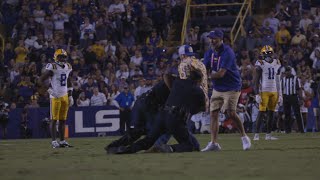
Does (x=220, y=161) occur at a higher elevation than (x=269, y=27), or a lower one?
lower


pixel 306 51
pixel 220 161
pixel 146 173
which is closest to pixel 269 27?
pixel 306 51

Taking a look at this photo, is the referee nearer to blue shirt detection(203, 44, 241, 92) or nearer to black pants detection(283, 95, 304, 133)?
black pants detection(283, 95, 304, 133)

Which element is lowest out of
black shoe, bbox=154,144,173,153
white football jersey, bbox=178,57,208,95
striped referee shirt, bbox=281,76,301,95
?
black shoe, bbox=154,144,173,153

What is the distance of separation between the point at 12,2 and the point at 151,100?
22049 millimetres

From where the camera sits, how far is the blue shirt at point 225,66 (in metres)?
15.0

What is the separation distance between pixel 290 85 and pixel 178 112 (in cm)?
1301

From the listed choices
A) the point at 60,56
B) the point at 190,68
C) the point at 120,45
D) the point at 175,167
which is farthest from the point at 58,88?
the point at 120,45

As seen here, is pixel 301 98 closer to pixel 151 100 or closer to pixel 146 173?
pixel 151 100

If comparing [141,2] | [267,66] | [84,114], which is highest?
[141,2]

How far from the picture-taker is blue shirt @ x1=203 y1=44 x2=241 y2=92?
1504 cm

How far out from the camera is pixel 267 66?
21578mm

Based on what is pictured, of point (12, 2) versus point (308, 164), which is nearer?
point (308, 164)

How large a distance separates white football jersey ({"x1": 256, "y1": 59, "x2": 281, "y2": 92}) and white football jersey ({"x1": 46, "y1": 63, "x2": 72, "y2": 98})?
510 cm

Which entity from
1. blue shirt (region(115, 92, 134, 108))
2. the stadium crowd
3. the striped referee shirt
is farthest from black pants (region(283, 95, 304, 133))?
blue shirt (region(115, 92, 134, 108))
